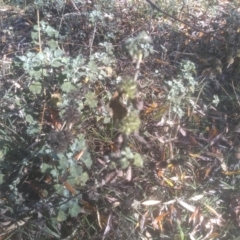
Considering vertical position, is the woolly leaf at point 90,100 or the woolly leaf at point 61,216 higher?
the woolly leaf at point 90,100

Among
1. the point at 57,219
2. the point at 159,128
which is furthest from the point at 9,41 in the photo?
the point at 57,219

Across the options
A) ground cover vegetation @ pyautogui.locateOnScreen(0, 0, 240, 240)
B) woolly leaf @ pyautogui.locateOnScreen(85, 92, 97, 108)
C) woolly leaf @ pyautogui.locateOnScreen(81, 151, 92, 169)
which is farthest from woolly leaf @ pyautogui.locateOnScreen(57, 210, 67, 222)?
woolly leaf @ pyautogui.locateOnScreen(85, 92, 97, 108)

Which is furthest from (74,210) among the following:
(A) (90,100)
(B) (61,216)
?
(A) (90,100)

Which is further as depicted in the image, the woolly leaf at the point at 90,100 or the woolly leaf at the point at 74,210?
the woolly leaf at the point at 90,100

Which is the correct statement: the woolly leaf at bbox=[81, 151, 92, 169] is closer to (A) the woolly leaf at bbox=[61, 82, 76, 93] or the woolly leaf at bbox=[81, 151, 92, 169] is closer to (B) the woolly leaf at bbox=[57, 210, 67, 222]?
(B) the woolly leaf at bbox=[57, 210, 67, 222]

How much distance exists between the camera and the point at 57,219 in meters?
2.77

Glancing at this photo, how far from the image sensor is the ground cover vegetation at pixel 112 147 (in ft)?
9.27

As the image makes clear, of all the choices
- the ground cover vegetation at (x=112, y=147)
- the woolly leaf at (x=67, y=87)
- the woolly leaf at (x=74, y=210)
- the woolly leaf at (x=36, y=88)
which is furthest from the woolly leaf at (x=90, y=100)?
the woolly leaf at (x=74, y=210)

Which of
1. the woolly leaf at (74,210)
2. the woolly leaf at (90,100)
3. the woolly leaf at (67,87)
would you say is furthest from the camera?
the woolly leaf at (90,100)

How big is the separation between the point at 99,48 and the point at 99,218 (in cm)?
160

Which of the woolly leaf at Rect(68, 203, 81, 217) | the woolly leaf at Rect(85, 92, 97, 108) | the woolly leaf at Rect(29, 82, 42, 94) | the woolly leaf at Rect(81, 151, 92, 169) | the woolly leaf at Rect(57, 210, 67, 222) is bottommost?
the woolly leaf at Rect(57, 210, 67, 222)

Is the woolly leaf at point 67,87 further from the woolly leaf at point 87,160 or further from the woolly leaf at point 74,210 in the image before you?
the woolly leaf at point 74,210

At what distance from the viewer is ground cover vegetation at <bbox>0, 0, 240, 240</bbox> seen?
9.27 feet

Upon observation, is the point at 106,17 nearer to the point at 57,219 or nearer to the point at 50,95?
the point at 50,95
